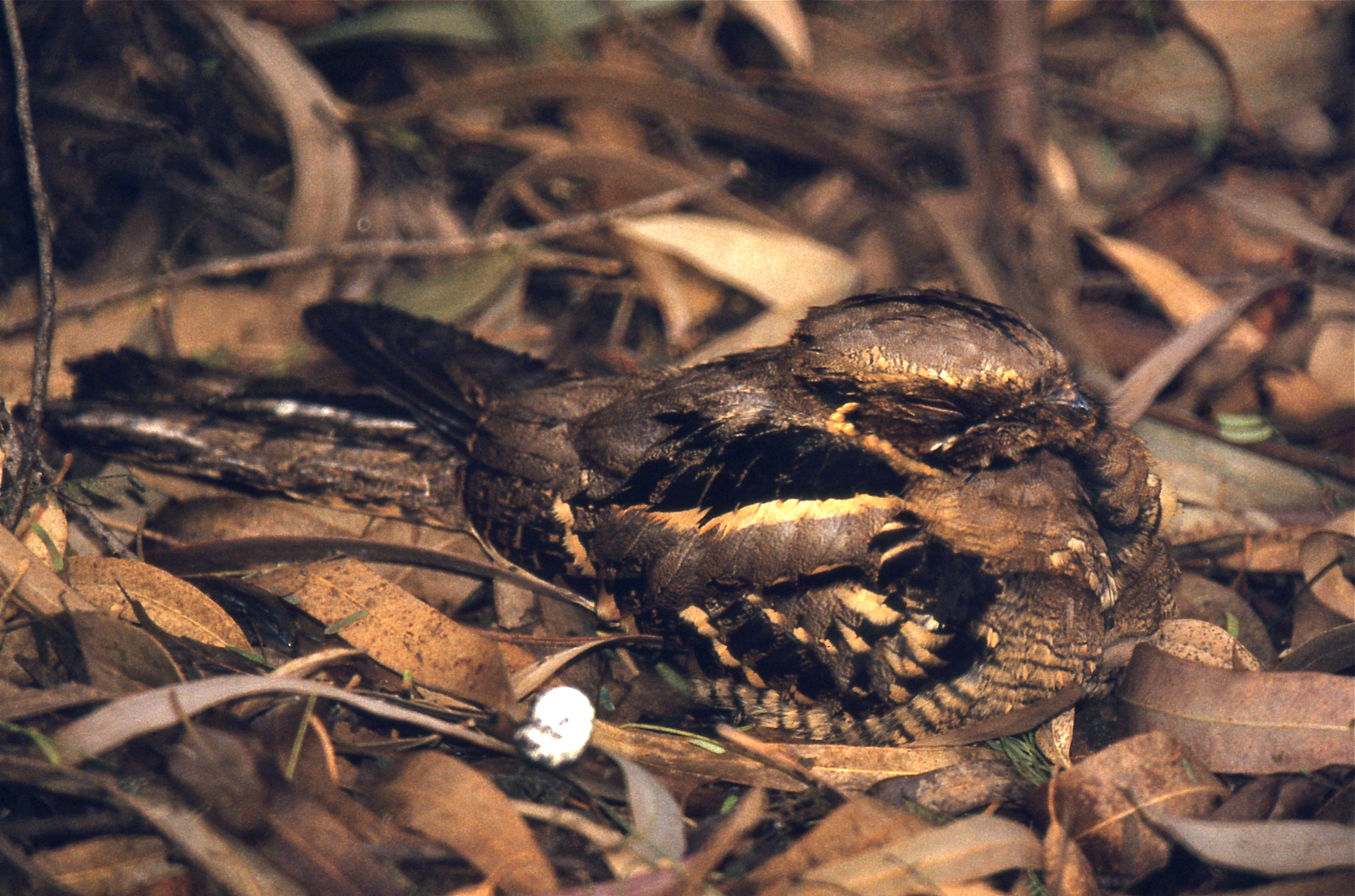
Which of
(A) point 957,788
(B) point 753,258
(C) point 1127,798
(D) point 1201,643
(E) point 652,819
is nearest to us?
(E) point 652,819

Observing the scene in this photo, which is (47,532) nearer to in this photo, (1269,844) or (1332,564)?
(1269,844)

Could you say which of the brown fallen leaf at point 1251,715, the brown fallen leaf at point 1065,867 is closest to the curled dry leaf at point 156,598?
the brown fallen leaf at point 1065,867

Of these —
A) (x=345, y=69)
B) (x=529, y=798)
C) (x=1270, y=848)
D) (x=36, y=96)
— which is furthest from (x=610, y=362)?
(x=1270, y=848)

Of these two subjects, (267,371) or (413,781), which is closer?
(413,781)

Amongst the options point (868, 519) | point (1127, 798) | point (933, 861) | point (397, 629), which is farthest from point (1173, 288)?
point (397, 629)

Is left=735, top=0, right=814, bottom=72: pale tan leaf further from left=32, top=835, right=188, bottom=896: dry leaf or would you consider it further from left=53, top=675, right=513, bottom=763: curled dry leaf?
left=32, top=835, right=188, bottom=896: dry leaf

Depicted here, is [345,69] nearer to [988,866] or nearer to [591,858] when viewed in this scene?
[591,858]

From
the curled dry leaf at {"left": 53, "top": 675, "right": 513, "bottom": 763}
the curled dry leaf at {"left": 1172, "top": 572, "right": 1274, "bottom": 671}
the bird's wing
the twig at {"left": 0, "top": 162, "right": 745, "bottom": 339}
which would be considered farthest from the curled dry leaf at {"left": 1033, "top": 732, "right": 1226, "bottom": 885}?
the twig at {"left": 0, "top": 162, "right": 745, "bottom": 339}
